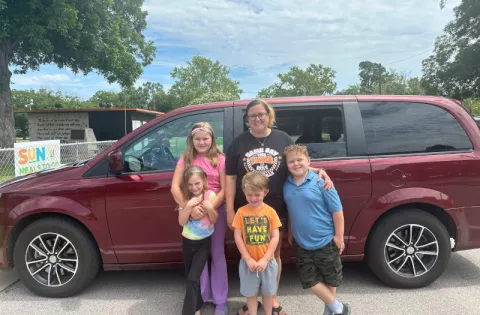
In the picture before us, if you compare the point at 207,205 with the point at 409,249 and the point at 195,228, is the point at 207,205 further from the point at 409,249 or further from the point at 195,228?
the point at 409,249

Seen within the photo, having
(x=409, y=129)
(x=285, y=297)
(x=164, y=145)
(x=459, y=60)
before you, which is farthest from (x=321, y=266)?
(x=459, y=60)

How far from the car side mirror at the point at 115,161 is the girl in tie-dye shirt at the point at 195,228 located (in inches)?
28.5

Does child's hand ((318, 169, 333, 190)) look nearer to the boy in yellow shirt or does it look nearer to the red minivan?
the boy in yellow shirt

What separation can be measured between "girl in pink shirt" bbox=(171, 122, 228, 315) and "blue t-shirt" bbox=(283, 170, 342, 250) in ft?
1.86

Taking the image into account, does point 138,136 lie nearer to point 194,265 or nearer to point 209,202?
point 209,202

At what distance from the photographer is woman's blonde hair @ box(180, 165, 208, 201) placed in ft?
9.04

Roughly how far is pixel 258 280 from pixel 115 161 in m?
1.60

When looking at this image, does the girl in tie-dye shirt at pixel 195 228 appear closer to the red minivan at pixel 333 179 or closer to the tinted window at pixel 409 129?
the red minivan at pixel 333 179

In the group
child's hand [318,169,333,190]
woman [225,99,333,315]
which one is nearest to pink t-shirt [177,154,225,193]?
woman [225,99,333,315]

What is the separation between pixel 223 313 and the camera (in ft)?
9.84

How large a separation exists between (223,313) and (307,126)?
5.97ft

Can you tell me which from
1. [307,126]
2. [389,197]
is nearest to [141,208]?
[307,126]

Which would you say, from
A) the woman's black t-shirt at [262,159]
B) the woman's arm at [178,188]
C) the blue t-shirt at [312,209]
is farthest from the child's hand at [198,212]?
the blue t-shirt at [312,209]

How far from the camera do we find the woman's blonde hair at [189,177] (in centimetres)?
275
